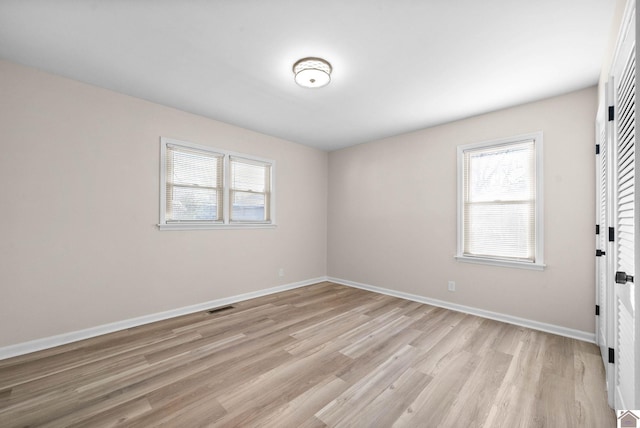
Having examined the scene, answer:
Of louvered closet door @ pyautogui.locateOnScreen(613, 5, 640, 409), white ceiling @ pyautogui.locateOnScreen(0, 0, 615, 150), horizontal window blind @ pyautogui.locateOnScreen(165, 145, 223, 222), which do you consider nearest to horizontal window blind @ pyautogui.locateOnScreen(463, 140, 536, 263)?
white ceiling @ pyautogui.locateOnScreen(0, 0, 615, 150)

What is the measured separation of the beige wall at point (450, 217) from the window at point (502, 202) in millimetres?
104

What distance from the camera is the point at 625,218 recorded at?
148 cm

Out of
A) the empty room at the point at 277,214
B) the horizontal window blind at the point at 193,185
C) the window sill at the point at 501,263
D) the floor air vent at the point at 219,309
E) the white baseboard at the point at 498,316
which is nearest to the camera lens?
the empty room at the point at 277,214

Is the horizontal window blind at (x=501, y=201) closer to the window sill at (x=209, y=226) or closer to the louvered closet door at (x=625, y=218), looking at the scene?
the louvered closet door at (x=625, y=218)

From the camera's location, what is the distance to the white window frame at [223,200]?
135 inches

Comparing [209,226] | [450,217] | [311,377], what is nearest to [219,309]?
[209,226]

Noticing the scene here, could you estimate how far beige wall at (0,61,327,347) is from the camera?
8.29 ft

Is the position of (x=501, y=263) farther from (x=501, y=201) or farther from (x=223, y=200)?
(x=223, y=200)

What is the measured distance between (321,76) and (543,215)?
301 cm

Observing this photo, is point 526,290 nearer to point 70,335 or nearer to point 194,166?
point 194,166

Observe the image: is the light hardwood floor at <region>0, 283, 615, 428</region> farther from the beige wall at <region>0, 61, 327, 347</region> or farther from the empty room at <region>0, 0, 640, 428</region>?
the beige wall at <region>0, 61, 327, 347</region>

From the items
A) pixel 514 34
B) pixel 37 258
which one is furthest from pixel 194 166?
pixel 514 34

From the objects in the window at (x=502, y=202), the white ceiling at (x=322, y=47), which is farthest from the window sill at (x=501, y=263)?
the white ceiling at (x=322, y=47)

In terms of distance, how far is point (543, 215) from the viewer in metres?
3.14
